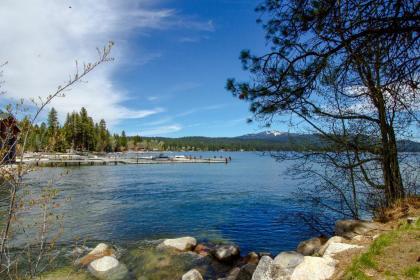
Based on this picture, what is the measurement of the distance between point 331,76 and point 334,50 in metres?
1.04

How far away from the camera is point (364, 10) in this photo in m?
5.12

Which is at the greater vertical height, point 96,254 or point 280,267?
point 280,267

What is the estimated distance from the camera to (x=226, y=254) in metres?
11.8

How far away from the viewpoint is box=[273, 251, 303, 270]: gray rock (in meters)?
6.46

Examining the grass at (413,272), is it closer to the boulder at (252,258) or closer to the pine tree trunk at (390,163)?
the pine tree trunk at (390,163)

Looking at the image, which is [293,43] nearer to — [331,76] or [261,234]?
[331,76]

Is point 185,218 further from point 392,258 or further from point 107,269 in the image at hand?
point 392,258

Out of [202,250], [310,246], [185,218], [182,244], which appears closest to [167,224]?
[185,218]

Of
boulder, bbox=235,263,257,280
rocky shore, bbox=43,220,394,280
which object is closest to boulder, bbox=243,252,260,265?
rocky shore, bbox=43,220,394,280

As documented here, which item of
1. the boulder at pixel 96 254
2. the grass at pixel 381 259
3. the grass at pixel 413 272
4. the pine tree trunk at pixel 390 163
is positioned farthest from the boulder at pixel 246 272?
the boulder at pixel 96 254

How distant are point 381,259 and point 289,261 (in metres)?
1.83

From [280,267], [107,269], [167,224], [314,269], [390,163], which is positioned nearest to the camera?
[314,269]

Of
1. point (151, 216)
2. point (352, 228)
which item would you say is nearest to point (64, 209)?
point (151, 216)

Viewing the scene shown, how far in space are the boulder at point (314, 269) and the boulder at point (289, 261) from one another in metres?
0.42
